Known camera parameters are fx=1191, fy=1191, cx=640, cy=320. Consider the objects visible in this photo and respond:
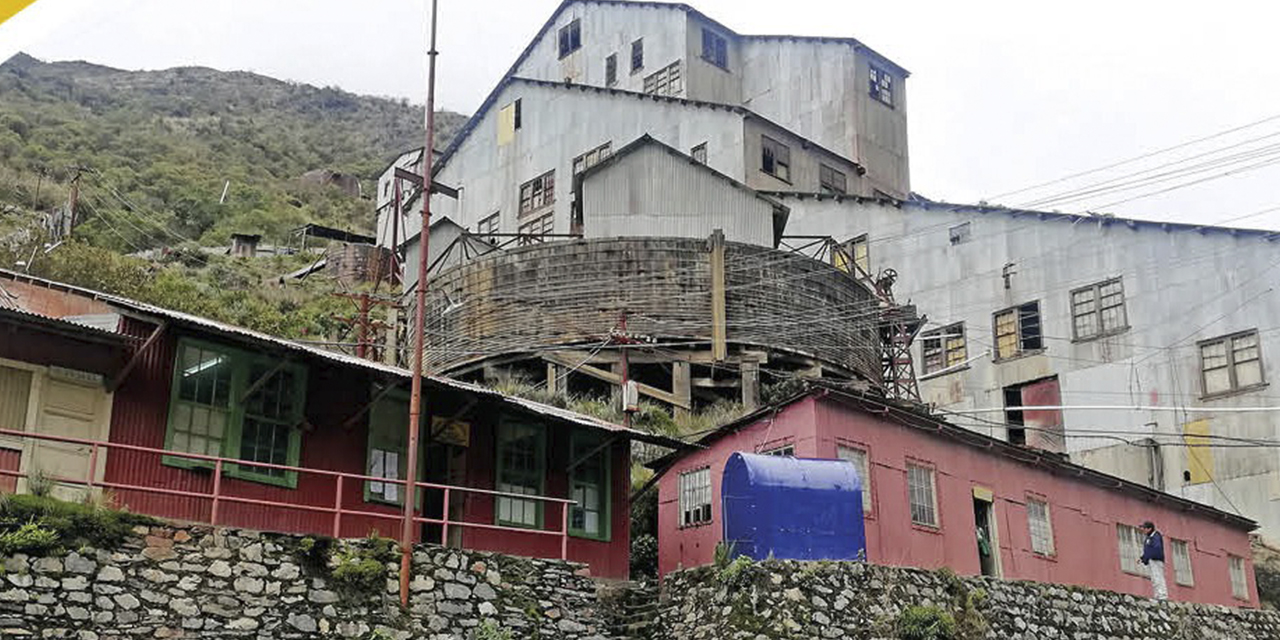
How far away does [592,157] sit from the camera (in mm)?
44438

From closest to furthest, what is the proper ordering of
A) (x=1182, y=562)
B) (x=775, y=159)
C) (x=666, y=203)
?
(x=1182, y=562) < (x=666, y=203) < (x=775, y=159)

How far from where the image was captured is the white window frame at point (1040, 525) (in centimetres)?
2255

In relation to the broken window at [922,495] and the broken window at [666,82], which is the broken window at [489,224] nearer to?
the broken window at [666,82]

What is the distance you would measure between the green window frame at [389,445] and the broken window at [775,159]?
2701 centimetres

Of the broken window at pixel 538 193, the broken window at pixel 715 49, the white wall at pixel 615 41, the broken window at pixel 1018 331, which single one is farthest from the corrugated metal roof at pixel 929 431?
the broken window at pixel 715 49

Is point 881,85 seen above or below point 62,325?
above

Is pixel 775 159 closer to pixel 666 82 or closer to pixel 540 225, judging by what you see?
pixel 666 82

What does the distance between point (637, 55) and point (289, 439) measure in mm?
35220

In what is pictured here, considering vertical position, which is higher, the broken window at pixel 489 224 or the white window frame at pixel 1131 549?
the broken window at pixel 489 224

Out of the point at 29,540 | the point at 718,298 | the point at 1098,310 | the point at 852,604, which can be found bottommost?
the point at 852,604

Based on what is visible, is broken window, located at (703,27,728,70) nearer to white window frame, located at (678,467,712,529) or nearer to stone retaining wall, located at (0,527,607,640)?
white window frame, located at (678,467,712,529)

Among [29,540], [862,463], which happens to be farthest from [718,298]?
[29,540]

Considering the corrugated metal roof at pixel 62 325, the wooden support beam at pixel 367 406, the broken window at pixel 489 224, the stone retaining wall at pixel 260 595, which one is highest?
the broken window at pixel 489 224

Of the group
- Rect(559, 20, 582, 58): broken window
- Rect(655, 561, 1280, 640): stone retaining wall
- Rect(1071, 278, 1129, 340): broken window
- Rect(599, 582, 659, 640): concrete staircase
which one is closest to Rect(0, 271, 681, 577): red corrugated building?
Rect(599, 582, 659, 640): concrete staircase
